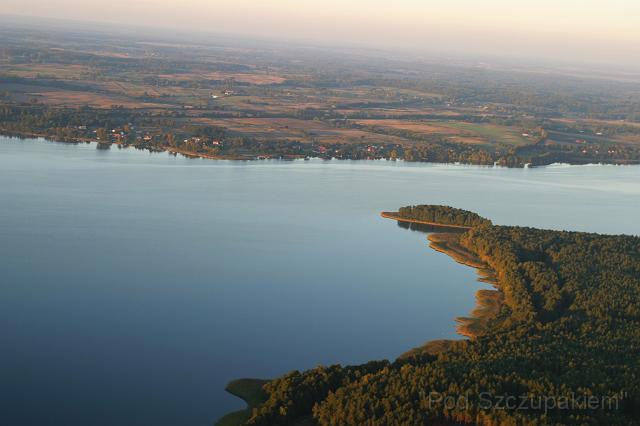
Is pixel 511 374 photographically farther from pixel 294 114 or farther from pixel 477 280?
pixel 294 114

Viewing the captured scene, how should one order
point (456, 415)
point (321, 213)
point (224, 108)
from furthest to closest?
point (224, 108) < point (321, 213) < point (456, 415)

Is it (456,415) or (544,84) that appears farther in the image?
(544,84)

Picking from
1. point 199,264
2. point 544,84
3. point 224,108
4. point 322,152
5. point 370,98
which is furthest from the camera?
point 544,84

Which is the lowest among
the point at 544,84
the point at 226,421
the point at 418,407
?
the point at 226,421

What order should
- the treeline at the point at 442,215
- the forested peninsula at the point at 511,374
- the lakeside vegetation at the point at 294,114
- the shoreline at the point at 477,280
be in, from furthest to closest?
the lakeside vegetation at the point at 294,114, the treeline at the point at 442,215, the shoreline at the point at 477,280, the forested peninsula at the point at 511,374

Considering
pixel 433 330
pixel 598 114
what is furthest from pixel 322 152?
pixel 598 114

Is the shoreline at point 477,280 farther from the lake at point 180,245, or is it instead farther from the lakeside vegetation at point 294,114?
the lakeside vegetation at point 294,114

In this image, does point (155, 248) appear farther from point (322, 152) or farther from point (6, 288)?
point (322, 152)

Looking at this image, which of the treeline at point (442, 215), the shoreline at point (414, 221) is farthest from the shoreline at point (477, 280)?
the treeline at point (442, 215)

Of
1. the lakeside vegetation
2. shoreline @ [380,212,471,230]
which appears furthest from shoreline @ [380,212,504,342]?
the lakeside vegetation
